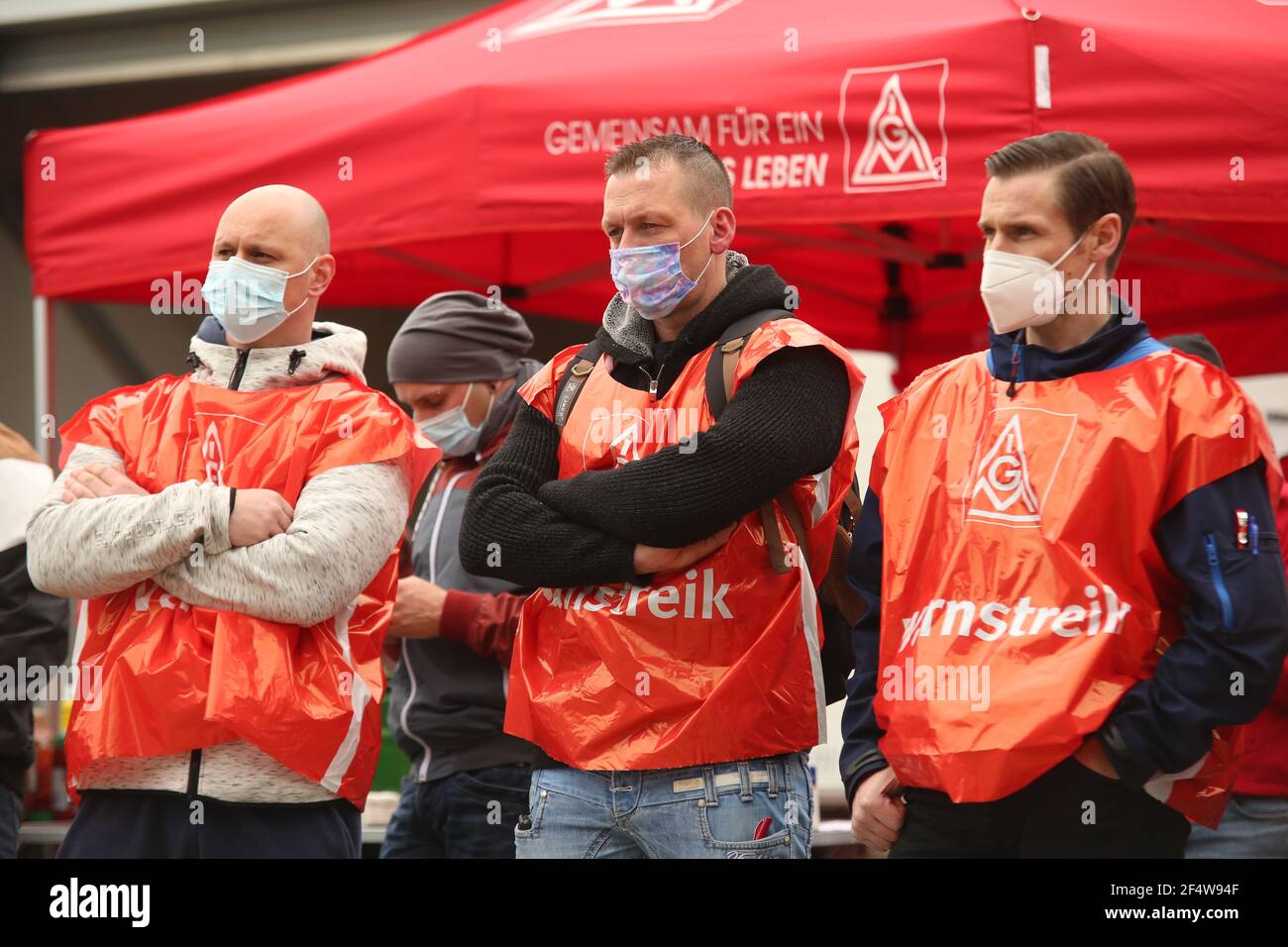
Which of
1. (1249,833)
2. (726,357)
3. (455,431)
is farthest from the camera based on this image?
(455,431)

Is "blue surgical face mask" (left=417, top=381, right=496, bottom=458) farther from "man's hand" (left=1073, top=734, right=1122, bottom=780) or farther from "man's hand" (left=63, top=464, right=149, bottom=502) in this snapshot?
"man's hand" (left=1073, top=734, right=1122, bottom=780)

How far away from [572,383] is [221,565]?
0.73 m

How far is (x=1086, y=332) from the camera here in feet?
8.77

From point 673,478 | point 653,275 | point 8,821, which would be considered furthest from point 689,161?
point 8,821

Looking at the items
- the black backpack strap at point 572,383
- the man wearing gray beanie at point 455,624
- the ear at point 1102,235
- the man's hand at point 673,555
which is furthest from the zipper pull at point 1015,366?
the man wearing gray beanie at point 455,624

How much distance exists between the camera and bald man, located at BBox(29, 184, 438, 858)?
9.19 ft

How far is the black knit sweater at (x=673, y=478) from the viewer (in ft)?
8.63

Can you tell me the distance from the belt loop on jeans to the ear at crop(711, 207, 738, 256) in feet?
3.18

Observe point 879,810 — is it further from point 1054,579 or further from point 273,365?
point 273,365

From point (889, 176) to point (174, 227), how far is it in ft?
7.08

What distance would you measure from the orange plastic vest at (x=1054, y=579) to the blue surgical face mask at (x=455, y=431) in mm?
1641

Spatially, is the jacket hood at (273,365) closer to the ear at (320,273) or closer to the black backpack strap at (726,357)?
the ear at (320,273)

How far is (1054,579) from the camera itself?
247 cm

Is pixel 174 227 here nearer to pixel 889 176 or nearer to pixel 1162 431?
pixel 889 176
